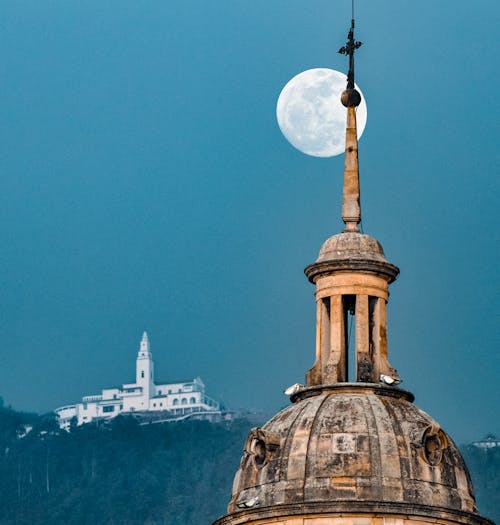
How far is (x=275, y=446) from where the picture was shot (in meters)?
70.1

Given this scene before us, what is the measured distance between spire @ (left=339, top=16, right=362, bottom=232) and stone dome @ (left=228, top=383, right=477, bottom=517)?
6.48 m

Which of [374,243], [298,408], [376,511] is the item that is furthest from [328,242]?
[376,511]

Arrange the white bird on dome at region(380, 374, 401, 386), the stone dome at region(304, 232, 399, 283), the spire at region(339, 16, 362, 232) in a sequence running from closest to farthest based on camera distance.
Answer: the white bird on dome at region(380, 374, 401, 386)
the stone dome at region(304, 232, 399, 283)
the spire at region(339, 16, 362, 232)

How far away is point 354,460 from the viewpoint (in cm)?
6838

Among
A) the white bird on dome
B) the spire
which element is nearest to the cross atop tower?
the spire

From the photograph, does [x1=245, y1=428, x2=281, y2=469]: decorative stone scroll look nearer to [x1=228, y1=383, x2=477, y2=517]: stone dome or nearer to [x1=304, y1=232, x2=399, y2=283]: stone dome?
[x1=228, y1=383, x2=477, y2=517]: stone dome

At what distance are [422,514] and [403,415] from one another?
12.9 ft

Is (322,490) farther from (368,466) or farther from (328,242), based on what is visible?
(328,242)

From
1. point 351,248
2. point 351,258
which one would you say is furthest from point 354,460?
point 351,248

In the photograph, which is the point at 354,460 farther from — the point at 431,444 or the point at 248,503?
the point at 248,503

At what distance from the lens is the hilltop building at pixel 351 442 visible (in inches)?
2675

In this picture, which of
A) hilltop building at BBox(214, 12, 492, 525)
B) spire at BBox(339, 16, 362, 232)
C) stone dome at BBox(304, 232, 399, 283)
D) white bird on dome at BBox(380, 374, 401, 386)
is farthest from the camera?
spire at BBox(339, 16, 362, 232)

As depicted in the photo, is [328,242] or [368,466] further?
[328,242]

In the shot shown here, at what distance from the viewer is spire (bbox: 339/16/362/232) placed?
247ft
